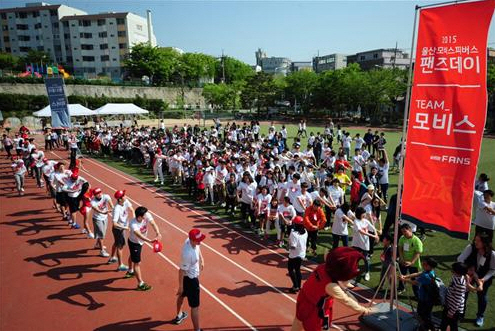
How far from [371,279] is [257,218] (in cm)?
418

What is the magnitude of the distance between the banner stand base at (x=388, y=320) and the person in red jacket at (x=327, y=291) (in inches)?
85.0

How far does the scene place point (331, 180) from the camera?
1052 cm

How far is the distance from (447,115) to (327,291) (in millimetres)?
3161

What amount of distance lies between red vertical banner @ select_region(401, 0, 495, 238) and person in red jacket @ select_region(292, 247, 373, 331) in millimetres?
2099

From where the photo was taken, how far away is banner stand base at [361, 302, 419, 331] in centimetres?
581

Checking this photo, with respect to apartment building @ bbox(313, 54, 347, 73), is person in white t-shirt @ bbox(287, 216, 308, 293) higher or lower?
lower

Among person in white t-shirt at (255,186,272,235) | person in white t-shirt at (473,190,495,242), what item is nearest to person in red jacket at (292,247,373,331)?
person in white t-shirt at (473,190,495,242)

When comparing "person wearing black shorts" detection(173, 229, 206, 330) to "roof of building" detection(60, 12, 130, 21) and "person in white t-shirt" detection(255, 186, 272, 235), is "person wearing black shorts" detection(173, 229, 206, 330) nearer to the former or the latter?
"person in white t-shirt" detection(255, 186, 272, 235)

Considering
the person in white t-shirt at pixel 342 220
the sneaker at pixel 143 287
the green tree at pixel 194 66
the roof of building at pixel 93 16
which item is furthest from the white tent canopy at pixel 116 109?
the roof of building at pixel 93 16

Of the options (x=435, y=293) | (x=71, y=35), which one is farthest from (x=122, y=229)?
(x=71, y=35)

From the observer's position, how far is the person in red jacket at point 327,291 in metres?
3.79

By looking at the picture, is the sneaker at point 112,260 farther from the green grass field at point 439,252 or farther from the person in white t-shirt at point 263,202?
the person in white t-shirt at point 263,202

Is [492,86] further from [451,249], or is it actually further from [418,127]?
[418,127]

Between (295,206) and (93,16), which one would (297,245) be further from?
(93,16)
